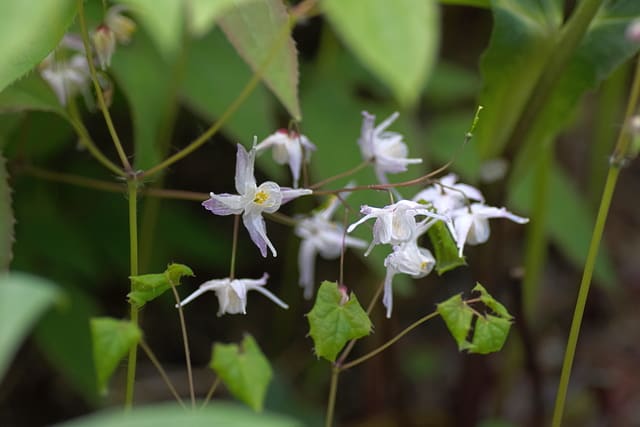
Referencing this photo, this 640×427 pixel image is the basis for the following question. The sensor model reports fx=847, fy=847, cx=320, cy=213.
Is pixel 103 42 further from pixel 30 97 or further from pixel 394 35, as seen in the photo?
pixel 394 35

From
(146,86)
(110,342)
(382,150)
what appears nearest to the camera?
(110,342)

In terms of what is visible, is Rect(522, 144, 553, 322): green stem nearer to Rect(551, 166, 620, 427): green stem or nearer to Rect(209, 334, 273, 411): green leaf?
Rect(551, 166, 620, 427): green stem

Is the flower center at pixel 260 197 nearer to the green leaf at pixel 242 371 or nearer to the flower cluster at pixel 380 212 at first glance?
the flower cluster at pixel 380 212

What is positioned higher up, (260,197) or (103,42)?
(103,42)

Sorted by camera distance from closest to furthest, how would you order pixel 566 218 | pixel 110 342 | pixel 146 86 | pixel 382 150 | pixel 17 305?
pixel 17 305
pixel 110 342
pixel 382 150
pixel 146 86
pixel 566 218

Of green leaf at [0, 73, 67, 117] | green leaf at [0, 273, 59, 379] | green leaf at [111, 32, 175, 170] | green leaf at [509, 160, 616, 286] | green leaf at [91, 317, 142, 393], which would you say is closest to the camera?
green leaf at [0, 273, 59, 379]

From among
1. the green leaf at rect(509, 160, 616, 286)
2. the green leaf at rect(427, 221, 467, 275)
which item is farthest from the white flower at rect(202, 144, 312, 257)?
the green leaf at rect(509, 160, 616, 286)

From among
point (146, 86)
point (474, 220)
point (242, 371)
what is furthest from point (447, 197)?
point (146, 86)
